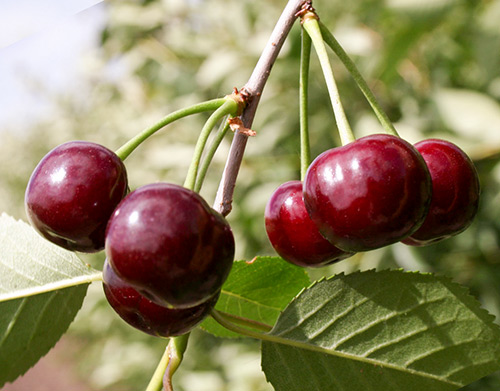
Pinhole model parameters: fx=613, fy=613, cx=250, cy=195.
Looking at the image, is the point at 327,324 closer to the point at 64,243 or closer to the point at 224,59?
the point at 64,243

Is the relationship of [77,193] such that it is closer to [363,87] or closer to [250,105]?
[250,105]

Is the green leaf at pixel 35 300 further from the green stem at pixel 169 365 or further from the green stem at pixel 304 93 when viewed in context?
the green stem at pixel 304 93

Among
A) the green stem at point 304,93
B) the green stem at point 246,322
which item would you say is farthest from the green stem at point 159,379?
the green stem at point 304,93

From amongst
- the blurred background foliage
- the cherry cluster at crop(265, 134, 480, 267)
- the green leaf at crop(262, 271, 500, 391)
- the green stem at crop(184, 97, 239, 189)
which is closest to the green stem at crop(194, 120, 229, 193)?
the green stem at crop(184, 97, 239, 189)

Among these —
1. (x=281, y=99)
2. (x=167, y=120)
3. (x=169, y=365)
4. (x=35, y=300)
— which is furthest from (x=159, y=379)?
(x=281, y=99)

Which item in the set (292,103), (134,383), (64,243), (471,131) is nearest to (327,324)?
(64,243)

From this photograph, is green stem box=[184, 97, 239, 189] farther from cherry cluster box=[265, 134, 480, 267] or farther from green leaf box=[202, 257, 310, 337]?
green leaf box=[202, 257, 310, 337]
